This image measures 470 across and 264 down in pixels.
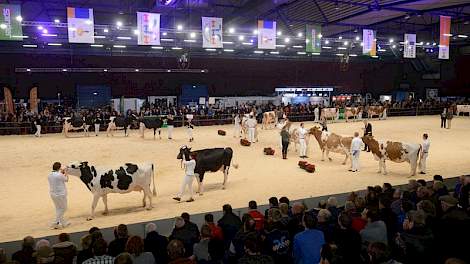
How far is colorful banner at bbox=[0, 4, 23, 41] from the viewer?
17734 mm

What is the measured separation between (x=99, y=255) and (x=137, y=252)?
0.43 m

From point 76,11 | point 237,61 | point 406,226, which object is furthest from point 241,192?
point 237,61

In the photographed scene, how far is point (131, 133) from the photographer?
26.2 m

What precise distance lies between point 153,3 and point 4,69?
11870 millimetres

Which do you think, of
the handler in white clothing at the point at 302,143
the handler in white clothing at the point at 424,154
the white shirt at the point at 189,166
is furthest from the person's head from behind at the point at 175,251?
the handler in white clothing at the point at 302,143

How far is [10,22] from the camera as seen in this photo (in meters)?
17.9

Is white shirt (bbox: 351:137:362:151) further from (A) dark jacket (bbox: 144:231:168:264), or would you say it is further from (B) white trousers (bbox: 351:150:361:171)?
(A) dark jacket (bbox: 144:231:168:264)

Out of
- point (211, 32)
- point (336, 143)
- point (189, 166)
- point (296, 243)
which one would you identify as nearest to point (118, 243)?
point (296, 243)

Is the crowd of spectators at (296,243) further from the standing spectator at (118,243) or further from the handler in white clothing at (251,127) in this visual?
the handler in white clothing at (251,127)

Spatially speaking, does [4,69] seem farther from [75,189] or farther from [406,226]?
[406,226]

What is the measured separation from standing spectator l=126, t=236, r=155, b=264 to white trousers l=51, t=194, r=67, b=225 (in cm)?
453

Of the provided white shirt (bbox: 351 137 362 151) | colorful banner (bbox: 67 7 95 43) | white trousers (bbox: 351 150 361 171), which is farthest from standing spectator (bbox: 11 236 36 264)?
colorful banner (bbox: 67 7 95 43)

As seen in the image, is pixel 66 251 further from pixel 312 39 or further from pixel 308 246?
pixel 312 39

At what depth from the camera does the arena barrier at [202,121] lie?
26375 millimetres
